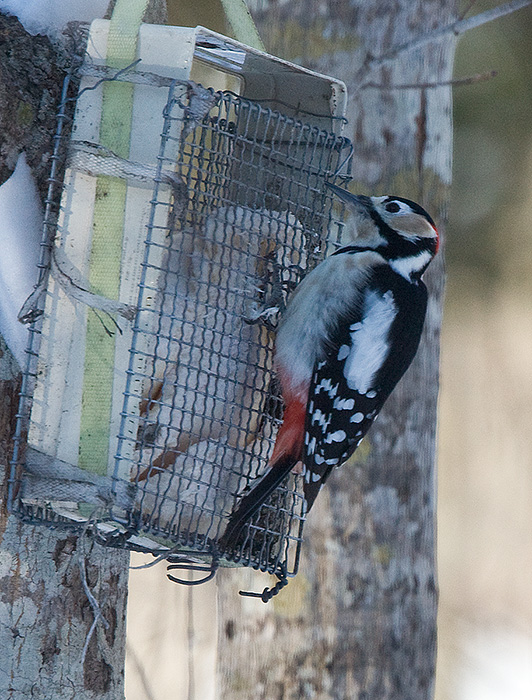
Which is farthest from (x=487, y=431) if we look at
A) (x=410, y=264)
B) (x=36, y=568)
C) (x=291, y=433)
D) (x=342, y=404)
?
(x=36, y=568)

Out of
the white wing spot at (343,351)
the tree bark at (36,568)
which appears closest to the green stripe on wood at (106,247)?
the tree bark at (36,568)

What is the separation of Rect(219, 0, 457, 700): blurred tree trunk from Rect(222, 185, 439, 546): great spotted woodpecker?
62 centimetres

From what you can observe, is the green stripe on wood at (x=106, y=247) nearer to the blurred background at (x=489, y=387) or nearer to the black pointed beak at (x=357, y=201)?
the black pointed beak at (x=357, y=201)

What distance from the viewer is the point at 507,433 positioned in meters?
5.26

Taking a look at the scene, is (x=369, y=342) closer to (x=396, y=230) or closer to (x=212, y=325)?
(x=396, y=230)

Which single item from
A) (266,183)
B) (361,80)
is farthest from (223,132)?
(361,80)

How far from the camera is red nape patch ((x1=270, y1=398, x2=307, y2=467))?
6.03 feet

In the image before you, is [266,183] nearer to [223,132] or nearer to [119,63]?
[223,132]

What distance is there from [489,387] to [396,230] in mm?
3236

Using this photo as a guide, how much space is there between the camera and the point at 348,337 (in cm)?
204

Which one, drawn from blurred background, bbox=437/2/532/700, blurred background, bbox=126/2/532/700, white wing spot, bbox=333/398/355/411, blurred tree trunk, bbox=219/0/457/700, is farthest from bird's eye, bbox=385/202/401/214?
blurred background, bbox=437/2/532/700

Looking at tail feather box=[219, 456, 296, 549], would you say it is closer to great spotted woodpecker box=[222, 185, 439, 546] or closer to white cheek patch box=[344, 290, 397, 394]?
great spotted woodpecker box=[222, 185, 439, 546]

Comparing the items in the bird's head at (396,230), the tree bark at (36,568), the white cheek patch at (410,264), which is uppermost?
the bird's head at (396,230)

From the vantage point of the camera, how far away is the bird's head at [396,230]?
87.0 inches
